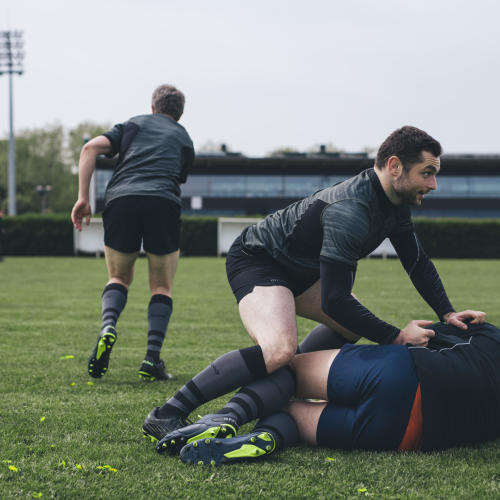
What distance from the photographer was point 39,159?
62.6 meters

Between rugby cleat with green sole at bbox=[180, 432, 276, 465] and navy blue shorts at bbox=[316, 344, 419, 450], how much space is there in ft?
1.24

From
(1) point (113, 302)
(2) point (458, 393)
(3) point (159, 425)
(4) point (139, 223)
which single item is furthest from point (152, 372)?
(2) point (458, 393)

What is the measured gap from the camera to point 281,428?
279cm

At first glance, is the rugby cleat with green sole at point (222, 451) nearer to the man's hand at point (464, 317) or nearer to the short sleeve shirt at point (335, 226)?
the short sleeve shirt at point (335, 226)

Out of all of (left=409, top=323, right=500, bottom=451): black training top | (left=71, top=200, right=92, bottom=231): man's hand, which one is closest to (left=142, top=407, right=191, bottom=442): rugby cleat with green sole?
(left=409, top=323, right=500, bottom=451): black training top

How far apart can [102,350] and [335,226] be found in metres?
1.83

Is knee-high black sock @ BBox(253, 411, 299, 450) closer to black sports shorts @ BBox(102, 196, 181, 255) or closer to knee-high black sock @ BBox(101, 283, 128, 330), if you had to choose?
knee-high black sock @ BBox(101, 283, 128, 330)

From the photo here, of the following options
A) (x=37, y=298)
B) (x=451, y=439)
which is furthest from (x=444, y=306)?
(x=37, y=298)

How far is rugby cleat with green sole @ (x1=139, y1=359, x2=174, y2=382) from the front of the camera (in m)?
4.19

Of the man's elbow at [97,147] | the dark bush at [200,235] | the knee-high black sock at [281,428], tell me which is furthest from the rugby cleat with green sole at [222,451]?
the dark bush at [200,235]

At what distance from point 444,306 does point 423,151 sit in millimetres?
960

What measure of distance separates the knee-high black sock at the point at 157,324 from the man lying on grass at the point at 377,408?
1540 mm

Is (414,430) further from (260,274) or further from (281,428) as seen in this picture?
(260,274)

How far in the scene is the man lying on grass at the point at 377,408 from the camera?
8.68 ft
